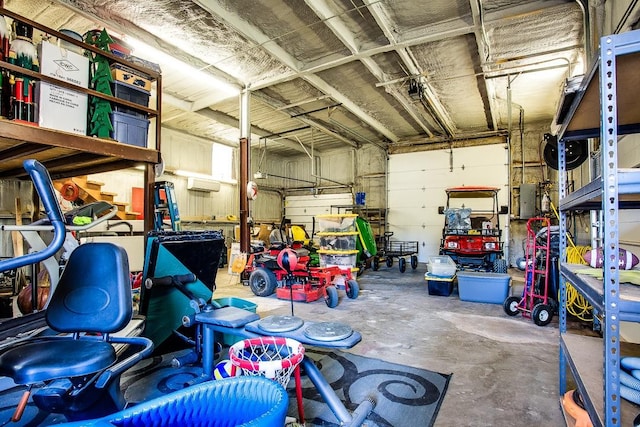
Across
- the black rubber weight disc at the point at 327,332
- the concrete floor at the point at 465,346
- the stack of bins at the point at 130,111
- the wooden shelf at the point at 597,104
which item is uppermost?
the stack of bins at the point at 130,111

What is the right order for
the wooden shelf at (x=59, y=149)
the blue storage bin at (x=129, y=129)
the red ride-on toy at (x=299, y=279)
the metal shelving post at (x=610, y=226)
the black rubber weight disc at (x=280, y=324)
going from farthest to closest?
the red ride-on toy at (x=299, y=279) < the blue storage bin at (x=129, y=129) < the wooden shelf at (x=59, y=149) < the black rubber weight disc at (x=280, y=324) < the metal shelving post at (x=610, y=226)

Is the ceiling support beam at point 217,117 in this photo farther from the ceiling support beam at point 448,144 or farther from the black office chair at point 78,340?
the black office chair at point 78,340

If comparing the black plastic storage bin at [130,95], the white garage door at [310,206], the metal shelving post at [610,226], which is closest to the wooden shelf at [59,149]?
the black plastic storage bin at [130,95]

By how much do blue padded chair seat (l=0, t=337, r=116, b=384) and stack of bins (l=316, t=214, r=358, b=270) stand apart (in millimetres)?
4610

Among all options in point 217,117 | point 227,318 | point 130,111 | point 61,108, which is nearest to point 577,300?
point 227,318

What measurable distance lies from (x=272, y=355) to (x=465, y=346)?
2.23 meters

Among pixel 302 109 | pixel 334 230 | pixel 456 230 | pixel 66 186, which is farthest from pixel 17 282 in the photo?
pixel 456 230

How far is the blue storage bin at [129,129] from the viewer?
309cm

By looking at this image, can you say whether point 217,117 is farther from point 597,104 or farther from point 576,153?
point 597,104

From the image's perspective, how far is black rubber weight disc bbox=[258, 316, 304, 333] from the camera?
5.95ft

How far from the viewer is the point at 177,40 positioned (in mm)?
5000

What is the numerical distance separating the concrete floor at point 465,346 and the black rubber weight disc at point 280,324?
1.04 meters

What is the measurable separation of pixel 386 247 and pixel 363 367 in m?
7.30

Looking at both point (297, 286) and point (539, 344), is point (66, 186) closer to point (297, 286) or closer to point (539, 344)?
point (297, 286)
